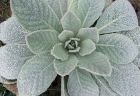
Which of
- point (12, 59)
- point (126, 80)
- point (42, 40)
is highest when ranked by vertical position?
point (42, 40)

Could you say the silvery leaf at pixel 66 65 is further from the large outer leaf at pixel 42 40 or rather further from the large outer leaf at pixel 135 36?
the large outer leaf at pixel 135 36

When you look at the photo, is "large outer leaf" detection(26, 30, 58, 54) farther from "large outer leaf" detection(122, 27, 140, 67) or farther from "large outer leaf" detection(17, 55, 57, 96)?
"large outer leaf" detection(122, 27, 140, 67)

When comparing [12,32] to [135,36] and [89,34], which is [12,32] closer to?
[89,34]

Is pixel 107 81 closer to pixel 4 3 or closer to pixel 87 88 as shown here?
pixel 87 88

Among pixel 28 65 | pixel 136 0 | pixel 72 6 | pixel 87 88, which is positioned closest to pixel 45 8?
pixel 72 6

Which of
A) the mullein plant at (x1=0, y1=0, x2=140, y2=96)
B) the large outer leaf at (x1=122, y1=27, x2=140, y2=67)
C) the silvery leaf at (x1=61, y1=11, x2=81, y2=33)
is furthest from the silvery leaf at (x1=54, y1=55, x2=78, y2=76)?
the large outer leaf at (x1=122, y1=27, x2=140, y2=67)

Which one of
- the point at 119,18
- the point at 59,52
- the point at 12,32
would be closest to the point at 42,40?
the point at 59,52
